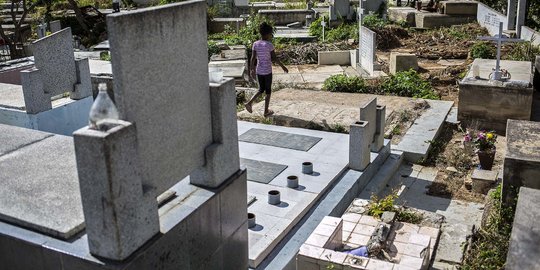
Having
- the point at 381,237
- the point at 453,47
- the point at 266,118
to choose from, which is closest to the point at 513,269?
the point at 381,237

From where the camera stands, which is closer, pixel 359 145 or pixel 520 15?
pixel 359 145

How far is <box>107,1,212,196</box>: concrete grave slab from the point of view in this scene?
3121 millimetres

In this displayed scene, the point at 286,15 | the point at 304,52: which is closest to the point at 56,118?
the point at 304,52

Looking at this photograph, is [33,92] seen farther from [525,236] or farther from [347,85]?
[347,85]

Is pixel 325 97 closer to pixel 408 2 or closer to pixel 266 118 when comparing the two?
pixel 266 118

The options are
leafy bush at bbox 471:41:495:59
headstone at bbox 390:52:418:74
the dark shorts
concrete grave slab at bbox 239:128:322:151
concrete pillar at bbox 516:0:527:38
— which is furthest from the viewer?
concrete pillar at bbox 516:0:527:38

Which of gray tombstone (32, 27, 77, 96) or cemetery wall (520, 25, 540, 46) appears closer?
gray tombstone (32, 27, 77, 96)

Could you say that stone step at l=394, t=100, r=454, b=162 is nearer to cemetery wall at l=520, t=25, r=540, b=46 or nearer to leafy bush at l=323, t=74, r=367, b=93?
leafy bush at l=323, t=74, r=367, b=93

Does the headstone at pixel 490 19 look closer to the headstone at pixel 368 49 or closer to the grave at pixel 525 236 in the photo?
the headstone at pixel 368 49

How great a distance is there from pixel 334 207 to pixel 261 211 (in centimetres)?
84

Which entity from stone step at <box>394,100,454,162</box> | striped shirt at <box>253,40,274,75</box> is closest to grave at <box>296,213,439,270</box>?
stone step at <box>394,100,454,162</box>

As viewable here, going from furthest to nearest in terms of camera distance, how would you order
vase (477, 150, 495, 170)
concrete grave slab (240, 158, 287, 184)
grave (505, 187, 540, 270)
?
vase (477, 150, 495, 170) < concrete grave slab (240, 158, 287, 184) < grave (505, 187, 540, 270)

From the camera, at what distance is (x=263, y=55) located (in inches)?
336

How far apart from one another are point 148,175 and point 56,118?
452cm
